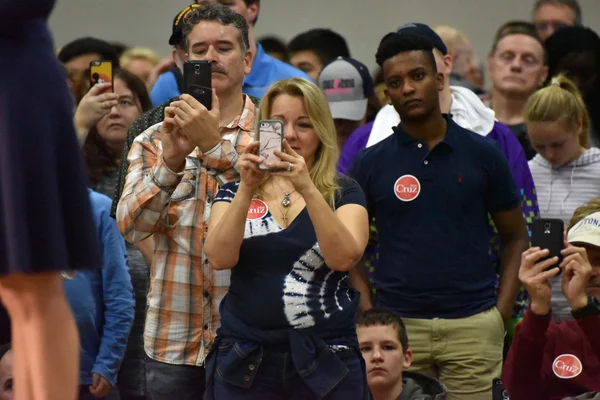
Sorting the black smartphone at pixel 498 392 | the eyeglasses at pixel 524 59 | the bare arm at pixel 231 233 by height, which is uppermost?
the eyeglasses at pixel 524 59

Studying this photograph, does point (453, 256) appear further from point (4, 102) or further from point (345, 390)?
point (4, 102)

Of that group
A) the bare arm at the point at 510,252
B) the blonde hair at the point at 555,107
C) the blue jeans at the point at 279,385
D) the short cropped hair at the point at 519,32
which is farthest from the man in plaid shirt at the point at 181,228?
the short cropped hair at the point at 519,32

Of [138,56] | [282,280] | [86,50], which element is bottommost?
[282,280]

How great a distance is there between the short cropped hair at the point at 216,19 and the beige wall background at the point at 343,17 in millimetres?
5252

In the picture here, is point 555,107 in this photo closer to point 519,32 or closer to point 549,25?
point 519,32

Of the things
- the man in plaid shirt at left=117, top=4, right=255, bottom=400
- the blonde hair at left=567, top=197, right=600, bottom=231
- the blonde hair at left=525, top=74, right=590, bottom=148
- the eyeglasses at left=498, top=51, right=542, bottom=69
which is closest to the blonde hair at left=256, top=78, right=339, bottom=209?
the man in plaid shirt at left=117, top=4, right=255, bottom=400

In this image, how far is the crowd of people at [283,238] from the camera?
8.80 ft

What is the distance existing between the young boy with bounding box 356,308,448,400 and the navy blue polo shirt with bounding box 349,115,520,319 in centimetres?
18

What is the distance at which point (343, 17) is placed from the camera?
30.5 ft

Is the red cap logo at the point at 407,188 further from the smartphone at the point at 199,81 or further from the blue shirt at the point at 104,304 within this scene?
the blue shirt at the point at 104,304

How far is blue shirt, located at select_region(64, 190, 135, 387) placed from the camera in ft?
15.0

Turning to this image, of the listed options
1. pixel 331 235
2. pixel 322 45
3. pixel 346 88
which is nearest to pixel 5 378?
pixel 331 235

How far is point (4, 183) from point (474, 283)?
7.22 feet

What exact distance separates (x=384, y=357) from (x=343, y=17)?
541 cm
